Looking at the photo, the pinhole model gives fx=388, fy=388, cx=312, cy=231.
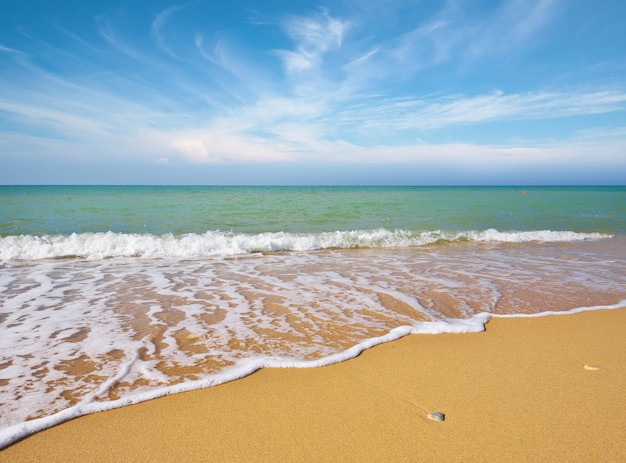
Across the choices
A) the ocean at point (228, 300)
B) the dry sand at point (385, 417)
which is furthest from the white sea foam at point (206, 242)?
the dry sand at point (385, 417)

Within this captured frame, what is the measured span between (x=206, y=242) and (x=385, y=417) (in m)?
8.46

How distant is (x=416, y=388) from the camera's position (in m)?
2.79

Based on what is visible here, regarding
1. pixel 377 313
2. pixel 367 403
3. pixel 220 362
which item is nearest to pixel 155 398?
pixel 220 362

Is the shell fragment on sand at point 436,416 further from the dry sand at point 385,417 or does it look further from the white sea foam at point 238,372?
the white sea foam at point 238,372

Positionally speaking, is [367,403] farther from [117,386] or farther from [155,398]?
[117,386]

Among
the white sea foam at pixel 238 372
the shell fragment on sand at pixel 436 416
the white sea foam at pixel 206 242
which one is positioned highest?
the shell fragment on sand at pixel 436 416

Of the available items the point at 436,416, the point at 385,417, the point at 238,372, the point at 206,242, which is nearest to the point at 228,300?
the point at 238,372

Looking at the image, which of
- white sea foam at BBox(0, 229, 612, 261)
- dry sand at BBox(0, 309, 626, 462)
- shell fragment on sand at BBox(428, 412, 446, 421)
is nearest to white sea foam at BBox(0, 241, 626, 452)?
dry sand at BBox(0, 309, 626, 462)

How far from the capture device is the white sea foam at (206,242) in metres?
9.23

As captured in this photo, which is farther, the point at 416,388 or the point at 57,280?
the point at 57,280

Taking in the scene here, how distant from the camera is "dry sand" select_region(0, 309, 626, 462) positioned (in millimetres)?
2104

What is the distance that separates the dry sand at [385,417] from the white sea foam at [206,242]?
7.22 m

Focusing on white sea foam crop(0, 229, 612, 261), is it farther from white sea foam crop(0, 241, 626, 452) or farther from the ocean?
white sea foam crop(0, 241, 626, 452)

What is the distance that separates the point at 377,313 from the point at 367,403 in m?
2.17
